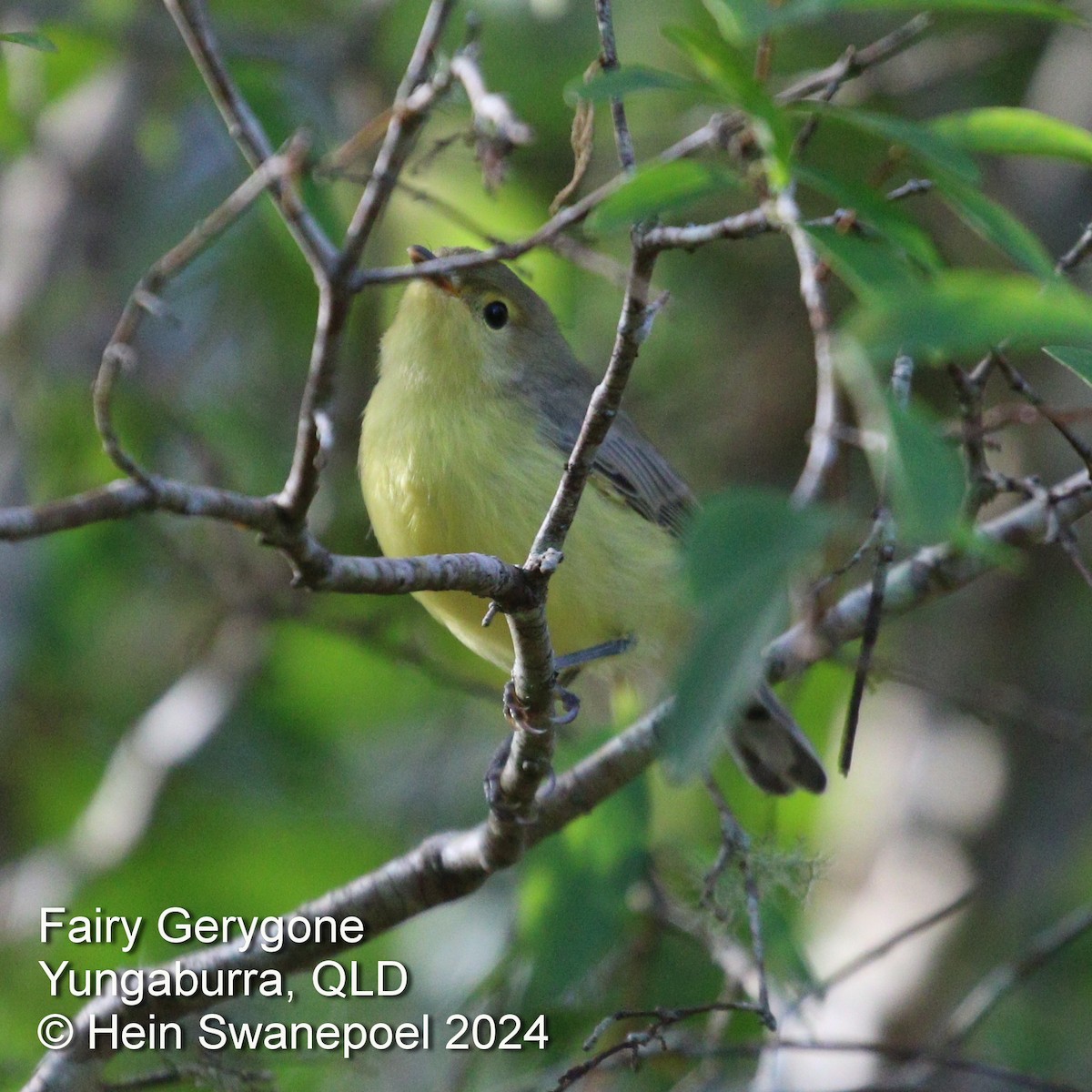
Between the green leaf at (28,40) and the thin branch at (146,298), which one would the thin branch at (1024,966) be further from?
the green leaf at (28,40)

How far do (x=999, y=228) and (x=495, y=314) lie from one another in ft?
9.56

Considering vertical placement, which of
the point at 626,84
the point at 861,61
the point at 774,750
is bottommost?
the point at 626,84

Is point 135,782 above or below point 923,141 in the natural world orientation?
above

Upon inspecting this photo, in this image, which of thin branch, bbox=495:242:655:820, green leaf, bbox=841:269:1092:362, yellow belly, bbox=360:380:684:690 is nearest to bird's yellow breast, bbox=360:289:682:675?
yellow belly, bbox=360:380:684:690

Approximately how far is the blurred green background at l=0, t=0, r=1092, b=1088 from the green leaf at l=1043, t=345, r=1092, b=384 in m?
2.58

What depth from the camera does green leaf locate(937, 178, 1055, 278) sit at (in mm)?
1521

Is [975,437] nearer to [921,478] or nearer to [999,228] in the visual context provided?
[999,228]

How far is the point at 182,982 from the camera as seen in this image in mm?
3227

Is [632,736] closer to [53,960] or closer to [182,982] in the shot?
[182,982]

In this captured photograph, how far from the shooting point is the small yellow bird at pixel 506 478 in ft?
Answer: 12.5

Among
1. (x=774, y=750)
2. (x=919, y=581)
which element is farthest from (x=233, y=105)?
(x=774, y=750)

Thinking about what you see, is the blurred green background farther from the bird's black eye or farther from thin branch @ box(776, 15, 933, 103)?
thin branch @ box(776, 15, 933, 103)

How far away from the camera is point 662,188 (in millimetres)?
1639

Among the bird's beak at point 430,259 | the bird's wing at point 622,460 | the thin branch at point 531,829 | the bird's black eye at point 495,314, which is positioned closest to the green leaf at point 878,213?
the thin branch at point 531,829
